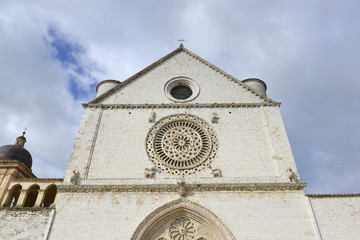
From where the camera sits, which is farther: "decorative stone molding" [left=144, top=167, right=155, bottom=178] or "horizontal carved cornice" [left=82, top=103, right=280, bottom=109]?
"horizontal carved cornice" [left=82, top=103, right=280, bottom=109]

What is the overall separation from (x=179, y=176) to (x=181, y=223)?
1.89m

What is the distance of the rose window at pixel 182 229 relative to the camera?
9.98 meters

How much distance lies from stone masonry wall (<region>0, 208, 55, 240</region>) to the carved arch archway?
11.4 feet

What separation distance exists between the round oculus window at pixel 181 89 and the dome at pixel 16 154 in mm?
9798

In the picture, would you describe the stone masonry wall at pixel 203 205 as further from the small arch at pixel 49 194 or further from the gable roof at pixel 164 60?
the gable roof at pixel 164 60

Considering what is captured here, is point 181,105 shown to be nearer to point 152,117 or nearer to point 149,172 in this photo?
point 152,117

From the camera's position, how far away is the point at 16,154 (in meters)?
15.9

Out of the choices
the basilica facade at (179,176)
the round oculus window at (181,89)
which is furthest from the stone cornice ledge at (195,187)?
the round oculus window at (181,89)

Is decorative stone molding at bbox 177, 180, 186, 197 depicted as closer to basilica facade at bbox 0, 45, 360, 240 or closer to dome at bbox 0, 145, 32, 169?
basilica facade at bbox 0, 45, 360, 240

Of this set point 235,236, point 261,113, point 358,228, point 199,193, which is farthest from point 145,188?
point 358,228

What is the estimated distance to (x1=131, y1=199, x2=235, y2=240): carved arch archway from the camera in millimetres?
9758

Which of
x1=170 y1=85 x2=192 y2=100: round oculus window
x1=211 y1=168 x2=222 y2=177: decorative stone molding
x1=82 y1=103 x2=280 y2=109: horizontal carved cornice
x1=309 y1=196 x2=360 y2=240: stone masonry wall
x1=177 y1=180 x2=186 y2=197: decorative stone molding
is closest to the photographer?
x1=309 y1=196 x2=360 y2=240: stone masonry wall

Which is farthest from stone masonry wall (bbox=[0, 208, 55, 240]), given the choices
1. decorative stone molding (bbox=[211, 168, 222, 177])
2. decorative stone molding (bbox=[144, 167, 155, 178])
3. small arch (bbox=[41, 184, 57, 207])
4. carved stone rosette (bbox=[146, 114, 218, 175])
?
decorative stone molding (bbox=[211, 168, 222, 177])

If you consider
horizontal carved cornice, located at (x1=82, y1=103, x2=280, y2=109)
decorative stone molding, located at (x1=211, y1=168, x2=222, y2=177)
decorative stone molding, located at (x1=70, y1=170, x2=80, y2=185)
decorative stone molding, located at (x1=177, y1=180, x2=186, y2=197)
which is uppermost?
horizontal carved cornice, located at (x1=82, y1=103, x2=280, y2=109)
